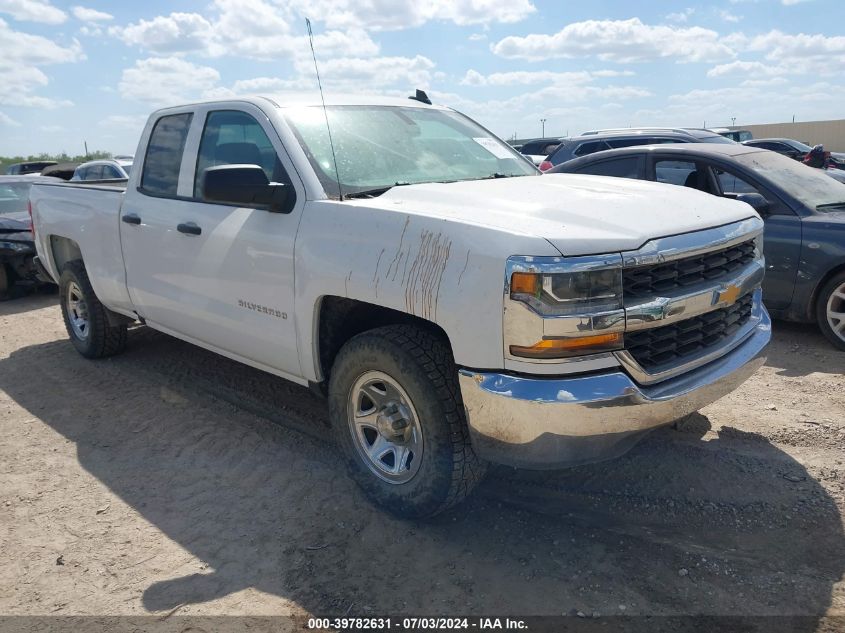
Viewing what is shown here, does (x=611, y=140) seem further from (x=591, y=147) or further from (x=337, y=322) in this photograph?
(x=337, y=322)

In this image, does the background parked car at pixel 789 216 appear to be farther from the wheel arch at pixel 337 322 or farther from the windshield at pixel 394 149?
the wheel arch at pixel 337 322

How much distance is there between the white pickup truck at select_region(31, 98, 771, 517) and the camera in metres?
2.68

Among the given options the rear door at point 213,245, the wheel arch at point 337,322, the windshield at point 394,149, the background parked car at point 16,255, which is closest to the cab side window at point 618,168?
the windshield at point 394,149

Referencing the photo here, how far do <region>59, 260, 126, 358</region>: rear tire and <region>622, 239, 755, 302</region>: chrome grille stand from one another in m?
4.62

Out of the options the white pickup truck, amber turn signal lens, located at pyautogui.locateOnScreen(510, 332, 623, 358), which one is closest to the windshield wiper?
the white pickup truck

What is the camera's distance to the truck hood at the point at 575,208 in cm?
276

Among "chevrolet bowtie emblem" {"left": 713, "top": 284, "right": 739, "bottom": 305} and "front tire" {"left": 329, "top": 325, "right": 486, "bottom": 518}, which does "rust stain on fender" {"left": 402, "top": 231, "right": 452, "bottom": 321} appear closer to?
"front tire" {"left": 329, "top": 325, "right": 486, "bottom": 518}

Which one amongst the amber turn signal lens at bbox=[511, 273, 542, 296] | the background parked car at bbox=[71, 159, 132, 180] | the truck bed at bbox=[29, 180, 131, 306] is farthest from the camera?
the background parked car at bbox=[71, 159, 132, 180]

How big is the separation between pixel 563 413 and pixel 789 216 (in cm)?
418

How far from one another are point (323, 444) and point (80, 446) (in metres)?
1.57

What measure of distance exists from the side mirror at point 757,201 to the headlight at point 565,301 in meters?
3.80

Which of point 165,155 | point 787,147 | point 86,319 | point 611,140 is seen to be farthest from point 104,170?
point 787,147

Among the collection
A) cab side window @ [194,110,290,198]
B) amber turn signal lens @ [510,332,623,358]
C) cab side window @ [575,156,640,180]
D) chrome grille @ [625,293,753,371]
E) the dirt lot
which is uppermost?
cab side window @ [194,110,290,198]

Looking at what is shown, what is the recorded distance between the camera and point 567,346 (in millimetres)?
2672
